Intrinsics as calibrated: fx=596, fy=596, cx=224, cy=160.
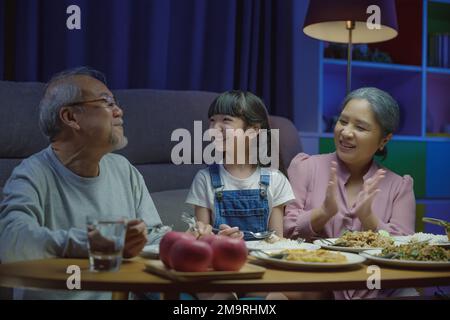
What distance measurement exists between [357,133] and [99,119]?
Answer: 0.91m

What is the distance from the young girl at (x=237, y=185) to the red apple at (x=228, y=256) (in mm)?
922

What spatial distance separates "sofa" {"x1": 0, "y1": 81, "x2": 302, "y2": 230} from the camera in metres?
2.13

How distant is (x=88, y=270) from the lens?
1.10 m

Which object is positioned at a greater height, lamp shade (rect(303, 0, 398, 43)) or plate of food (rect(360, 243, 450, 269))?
lamp shade (rect(303, 0, 398, 43))

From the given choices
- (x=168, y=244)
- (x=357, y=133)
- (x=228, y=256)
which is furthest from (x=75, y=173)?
(x=357, y=133)

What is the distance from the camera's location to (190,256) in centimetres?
104

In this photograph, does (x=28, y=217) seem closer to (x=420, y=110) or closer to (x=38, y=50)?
(x=38, y=50)

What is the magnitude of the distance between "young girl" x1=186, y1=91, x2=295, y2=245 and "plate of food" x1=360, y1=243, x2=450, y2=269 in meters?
0.77

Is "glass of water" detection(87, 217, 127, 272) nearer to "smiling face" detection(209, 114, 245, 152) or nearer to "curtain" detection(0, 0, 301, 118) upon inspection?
"smiling face" detection(209, 114, 245, 152)

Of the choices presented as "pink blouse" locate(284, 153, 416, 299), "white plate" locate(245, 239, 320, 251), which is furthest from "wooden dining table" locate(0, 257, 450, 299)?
"pink blouse" locate(284, 153, 416, 299)

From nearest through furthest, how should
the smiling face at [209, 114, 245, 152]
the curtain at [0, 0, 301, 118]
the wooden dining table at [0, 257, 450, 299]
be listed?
the wooden dining table at [0, 257, 450, 299], the smiling face at [209, 114, 245, 152], the curtain at [0, 0, 301, 118]

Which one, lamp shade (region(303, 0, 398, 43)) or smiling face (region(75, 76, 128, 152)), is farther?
lamp shade (region(303, 0, 398, 43))

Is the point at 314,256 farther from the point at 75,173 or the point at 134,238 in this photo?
the point at 75,173

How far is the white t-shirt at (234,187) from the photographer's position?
2029mm
